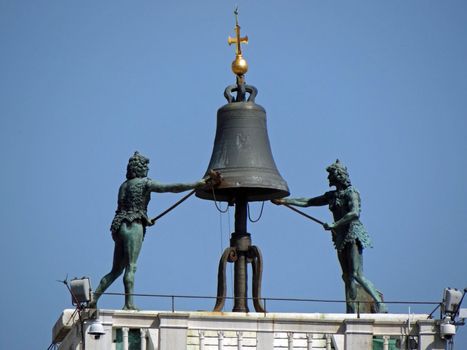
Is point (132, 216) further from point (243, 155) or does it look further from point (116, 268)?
point (243, 155)

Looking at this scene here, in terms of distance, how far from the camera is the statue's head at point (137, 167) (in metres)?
52.7

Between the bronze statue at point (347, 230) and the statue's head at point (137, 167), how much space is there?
3963 millimetres

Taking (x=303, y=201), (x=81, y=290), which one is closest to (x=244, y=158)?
(x=303, y=201)

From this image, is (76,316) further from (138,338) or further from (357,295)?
(357,295)

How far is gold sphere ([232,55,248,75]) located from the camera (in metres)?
54.4

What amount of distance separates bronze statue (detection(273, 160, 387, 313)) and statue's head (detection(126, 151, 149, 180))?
396cm

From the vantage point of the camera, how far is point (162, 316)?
50094 mm

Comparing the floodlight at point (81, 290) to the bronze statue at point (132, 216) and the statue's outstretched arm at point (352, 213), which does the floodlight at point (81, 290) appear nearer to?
the bronze statue at point (132, 216)

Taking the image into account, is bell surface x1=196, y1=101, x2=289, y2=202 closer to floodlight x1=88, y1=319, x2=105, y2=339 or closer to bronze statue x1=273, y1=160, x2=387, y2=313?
bronze statue x1=273, y1=160, x2=387, y2=313

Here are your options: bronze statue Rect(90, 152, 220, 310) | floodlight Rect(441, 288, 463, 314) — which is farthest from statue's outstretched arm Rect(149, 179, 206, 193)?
floodlight Rect(441, 288, 463, 314)

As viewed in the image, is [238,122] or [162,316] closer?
[162,316]

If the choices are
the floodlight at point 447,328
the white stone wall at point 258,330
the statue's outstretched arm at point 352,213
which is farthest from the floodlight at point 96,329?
the floodlight at point 447,328

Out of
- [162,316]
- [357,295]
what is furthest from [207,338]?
[357,295]

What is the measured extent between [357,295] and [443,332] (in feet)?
11.0
